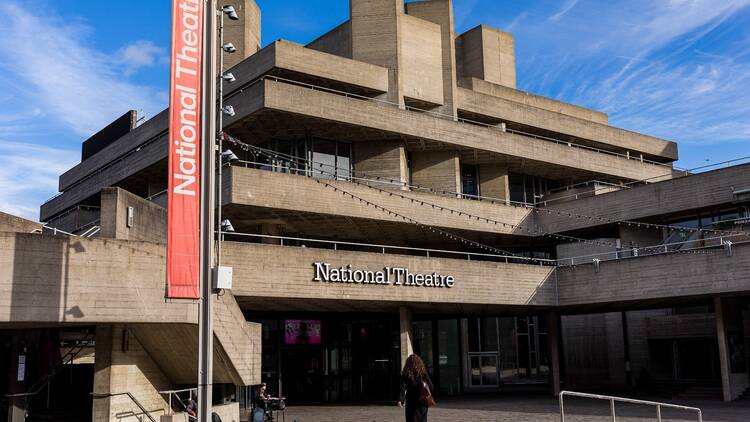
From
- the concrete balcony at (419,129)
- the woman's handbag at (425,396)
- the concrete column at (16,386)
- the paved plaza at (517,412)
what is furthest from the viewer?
the concrete balcony at (419,129)

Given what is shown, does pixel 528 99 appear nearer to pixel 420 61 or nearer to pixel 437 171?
pixel 420 61

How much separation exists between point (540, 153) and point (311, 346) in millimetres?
16498

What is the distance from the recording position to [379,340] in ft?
112

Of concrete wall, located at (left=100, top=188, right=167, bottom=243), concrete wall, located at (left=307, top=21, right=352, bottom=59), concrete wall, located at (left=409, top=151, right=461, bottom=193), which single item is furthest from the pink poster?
concrete wall, located at (left=307, top=21, right=352, bottom=59)

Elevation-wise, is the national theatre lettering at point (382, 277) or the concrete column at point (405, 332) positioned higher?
the national theatre lettering at point (382, 277)

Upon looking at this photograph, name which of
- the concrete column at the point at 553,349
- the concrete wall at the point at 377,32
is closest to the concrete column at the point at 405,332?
the concrete column at the point at 553,349

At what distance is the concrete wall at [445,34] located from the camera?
38.6 meters

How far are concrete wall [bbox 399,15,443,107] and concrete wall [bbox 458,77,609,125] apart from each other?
5.05 m

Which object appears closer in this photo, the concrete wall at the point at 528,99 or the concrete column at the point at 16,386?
the concrete column at the point at 16,386

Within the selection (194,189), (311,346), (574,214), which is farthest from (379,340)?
(194,189)

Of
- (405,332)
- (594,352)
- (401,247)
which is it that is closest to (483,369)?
(594,352)

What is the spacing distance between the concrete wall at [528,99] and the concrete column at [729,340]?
19.5 metres

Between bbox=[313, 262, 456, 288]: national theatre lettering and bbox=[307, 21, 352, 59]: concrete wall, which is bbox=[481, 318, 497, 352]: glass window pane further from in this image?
bbox=[307, 21, 352, 59]: concrete wall

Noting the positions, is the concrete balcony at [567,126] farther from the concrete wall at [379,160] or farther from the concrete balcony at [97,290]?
the concrete balcony at [97,290]
